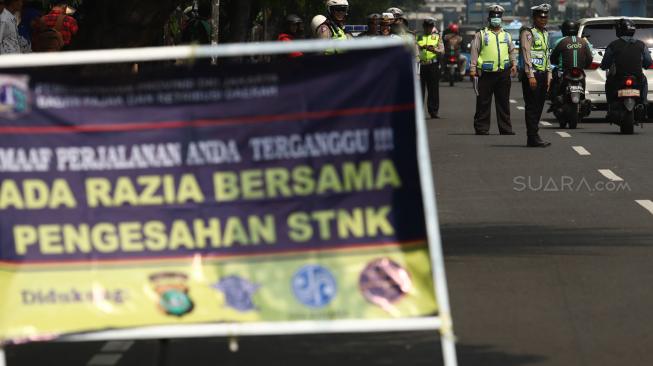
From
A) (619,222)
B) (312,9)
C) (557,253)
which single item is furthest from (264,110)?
(312,9)

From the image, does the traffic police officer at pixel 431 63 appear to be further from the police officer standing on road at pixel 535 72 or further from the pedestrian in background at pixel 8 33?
the pedestrian in background at pixel 8 33

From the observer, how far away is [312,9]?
4231 cm

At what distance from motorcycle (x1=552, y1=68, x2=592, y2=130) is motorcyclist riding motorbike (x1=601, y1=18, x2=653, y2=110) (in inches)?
18.6

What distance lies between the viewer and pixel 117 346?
8.58 m

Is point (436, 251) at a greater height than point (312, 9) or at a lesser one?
greater

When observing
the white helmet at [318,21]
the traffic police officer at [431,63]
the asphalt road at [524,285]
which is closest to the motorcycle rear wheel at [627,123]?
the asphalt road at [524,285]

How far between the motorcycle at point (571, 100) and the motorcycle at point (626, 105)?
656mm

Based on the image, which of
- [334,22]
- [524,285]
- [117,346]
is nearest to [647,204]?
[334,22]

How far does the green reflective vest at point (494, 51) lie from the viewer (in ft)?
79.7

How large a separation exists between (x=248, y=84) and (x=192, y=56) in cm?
23

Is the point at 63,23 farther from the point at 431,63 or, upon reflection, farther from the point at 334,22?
the point at 431,63

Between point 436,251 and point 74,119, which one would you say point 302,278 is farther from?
point 74,119

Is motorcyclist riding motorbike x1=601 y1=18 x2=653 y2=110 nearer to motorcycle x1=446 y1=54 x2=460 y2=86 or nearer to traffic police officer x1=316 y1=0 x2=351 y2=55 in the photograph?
traffic police officer x1=316 y1=0 x2=351 y2=55

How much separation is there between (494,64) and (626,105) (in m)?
2.13
